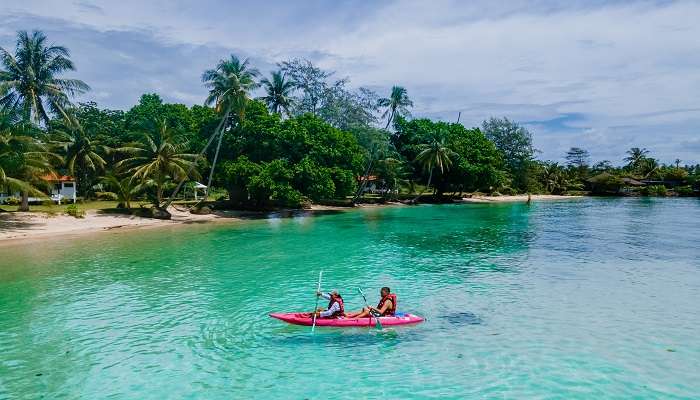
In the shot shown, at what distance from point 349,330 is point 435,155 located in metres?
57.9

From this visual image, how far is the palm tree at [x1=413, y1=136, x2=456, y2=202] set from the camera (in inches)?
2734

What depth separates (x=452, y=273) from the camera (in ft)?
74.0

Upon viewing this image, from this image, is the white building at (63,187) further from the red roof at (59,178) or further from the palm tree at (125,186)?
the palm tree at (125,186)

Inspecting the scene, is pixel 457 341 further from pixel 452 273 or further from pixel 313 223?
pixel 313 223

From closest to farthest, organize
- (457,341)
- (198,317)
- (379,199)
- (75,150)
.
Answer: (457,341) → (198,317) → (75,150) → (379,199)

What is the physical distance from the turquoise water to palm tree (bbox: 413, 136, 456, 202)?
39.8 metres

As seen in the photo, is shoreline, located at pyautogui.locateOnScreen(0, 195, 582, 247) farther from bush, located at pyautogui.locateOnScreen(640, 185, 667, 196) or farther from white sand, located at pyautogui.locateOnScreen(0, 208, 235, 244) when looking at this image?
bush, located at pyautogui.locateOnScreen(640, 185, 667, 196)

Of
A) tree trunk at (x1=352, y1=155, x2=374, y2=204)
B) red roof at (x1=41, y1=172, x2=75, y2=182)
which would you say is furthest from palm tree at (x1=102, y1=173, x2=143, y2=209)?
tree trunk at (x1=352, y1=155, x2=374, y2=204)

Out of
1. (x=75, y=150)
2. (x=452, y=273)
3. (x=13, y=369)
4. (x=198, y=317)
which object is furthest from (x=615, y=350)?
(x=75, y=150)

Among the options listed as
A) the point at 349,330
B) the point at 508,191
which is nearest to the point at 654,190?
the point at 508,191

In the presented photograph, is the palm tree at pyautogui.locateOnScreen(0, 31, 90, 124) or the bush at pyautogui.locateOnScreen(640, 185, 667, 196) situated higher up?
the palm tree at pyautogui.locateOnScreen(0, 31, 90, 124)

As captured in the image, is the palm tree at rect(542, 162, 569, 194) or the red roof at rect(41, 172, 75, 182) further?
the palm tree at rect(542, 162, 569, 194)

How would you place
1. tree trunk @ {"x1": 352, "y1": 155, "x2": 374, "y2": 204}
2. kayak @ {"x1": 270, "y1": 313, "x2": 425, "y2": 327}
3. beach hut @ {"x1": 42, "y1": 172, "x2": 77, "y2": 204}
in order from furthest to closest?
tree trunk @ {"x1": 352, "y1": 155, "x2": 374, "y2": 204}, beach hut @ {"x1": 42, "y1": 172, "x2": 77, "y2": 204}, kayak @ {"x1": 270, "y1": 313, "x2": 425, "y2": 327}

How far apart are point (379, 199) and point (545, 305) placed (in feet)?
189
